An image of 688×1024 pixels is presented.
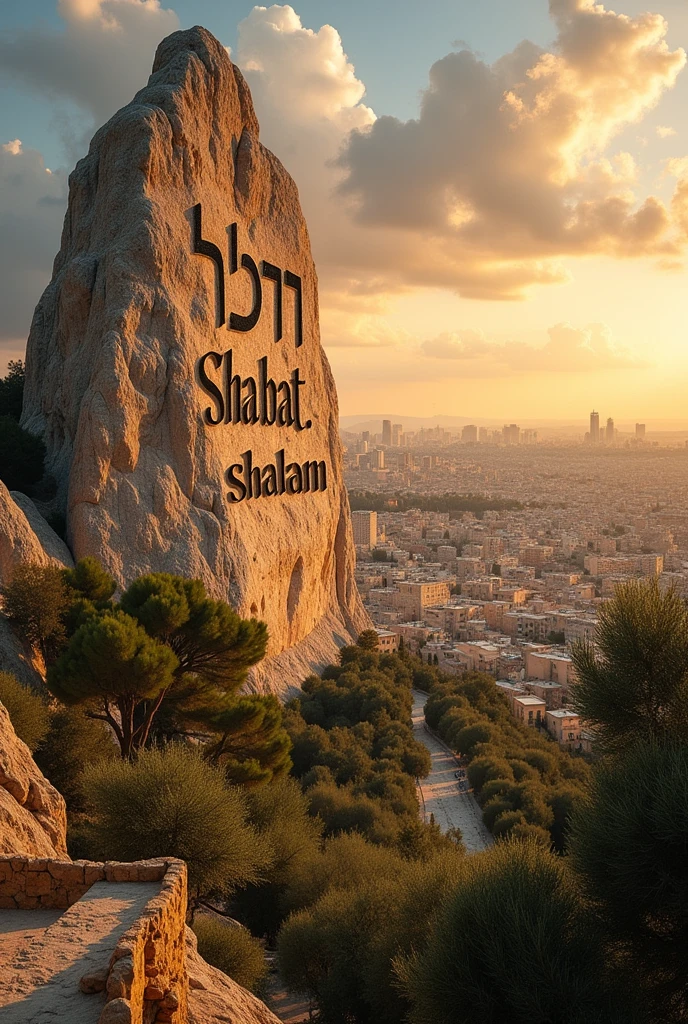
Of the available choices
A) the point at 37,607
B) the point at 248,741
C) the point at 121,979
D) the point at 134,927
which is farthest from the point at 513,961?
the point at 37,607

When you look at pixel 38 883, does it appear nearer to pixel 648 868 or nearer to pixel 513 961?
pixel 513 961

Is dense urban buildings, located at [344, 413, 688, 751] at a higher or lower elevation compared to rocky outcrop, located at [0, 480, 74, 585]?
lower

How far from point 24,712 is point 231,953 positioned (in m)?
3.74

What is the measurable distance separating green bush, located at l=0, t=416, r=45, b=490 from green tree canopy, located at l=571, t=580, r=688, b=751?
12298mm

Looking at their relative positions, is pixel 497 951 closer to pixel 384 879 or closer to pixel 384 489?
pixel 384 879

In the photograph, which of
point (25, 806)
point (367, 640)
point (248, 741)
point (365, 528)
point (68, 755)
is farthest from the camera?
point (365, 528)

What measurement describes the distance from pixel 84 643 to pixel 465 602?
61.1m

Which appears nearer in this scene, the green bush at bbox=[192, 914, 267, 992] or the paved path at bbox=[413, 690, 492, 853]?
the green bush at bbox=[192, 914, 267, 992]

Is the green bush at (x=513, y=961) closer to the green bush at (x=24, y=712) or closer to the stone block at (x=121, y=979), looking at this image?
the stone block at (x=121, y=979)

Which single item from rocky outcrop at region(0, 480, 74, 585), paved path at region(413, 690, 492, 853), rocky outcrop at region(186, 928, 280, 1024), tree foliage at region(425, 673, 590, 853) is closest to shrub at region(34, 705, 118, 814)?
rocky outcrop at region(0, 480, 74, 585)

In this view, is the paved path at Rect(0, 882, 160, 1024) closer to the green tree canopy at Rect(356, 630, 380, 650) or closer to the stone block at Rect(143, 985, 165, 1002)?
the stone block at Rect(143, 985, 165, 1002)

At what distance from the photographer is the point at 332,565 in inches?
1017

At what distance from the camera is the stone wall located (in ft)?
14.6

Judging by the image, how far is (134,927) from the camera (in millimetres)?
4816
